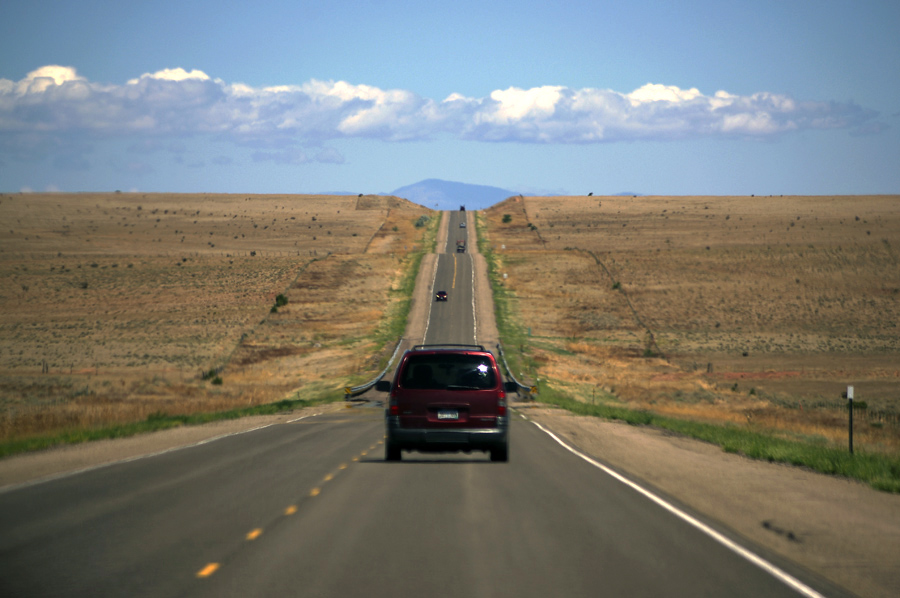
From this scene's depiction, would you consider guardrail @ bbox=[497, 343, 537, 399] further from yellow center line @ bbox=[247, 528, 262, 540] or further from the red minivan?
yellow center line @ bbox=[247, 528, 262, 540]

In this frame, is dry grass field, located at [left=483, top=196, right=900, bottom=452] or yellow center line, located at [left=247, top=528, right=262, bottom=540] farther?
dry grass field, located at [left=483, top=196, right=900, bottom=452]

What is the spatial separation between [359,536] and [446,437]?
20.1 ft

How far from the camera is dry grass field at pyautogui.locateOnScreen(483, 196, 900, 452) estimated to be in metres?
44.8

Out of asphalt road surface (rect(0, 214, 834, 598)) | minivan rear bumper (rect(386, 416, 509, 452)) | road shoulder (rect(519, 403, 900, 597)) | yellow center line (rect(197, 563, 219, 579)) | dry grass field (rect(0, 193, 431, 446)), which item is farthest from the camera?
dry grass field (rect(0, 193, 431, 446))

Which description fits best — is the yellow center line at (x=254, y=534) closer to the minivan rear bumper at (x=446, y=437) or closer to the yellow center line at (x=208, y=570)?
the yellow center line at (x=208, y=570)

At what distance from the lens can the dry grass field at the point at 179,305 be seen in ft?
143

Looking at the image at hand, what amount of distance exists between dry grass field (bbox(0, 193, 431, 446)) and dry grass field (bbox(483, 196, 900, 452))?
642 inches

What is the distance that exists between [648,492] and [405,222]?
132505 millimetres

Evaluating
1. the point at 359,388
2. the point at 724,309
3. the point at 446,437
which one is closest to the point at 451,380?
the point at 446,437

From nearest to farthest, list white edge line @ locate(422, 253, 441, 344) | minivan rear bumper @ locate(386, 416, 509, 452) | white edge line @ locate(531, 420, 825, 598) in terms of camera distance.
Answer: white edge line @ locate(531, 420, 825, 598)
minivan rear bumper @ locate(386, 416, 509, 452)
white edge line @ locate(422, 253, 441, 344)

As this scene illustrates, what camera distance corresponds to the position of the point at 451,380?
604 inches

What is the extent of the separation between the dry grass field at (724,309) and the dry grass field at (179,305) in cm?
1631

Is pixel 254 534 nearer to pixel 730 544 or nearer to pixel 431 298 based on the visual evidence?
pixel 730 544

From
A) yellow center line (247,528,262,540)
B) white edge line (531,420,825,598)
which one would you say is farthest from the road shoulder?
yellow center line (247,528,262,540)
